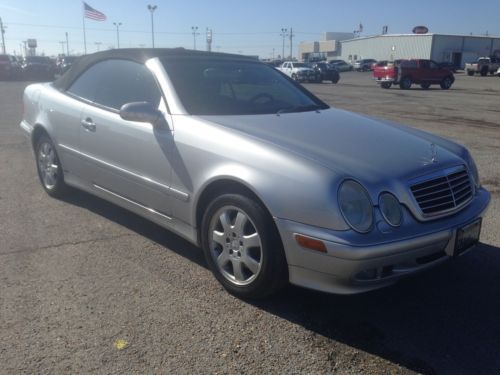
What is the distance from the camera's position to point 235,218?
10.8 feet

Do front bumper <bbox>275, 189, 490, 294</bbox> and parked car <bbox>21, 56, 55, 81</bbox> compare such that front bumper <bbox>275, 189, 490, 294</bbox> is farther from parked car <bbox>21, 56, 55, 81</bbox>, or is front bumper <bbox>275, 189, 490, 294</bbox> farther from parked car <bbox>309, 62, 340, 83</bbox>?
parked car <bbox>309, 62, 340, 83</bbox>

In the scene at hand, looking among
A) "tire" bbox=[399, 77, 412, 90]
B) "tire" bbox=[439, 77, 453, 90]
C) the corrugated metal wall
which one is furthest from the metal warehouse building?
"tire" bbox=[399, 77, 412, 90]

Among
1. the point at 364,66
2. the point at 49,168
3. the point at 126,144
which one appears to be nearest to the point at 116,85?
the point at 126,144

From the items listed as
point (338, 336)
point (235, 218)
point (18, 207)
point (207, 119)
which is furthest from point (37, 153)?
point (338, 336)

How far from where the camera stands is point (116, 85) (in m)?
4.46

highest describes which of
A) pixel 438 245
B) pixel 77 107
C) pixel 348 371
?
pixel 77 107

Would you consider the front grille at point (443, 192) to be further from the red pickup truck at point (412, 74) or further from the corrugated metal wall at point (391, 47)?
the corrugated metal wall at point (391, 47)

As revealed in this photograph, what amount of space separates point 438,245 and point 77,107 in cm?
332

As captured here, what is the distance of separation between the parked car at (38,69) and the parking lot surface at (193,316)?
32.0 metres

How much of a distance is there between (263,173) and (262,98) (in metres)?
1.47

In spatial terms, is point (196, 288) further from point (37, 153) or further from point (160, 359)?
point (37, 153)

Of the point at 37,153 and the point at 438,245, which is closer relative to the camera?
the point at 438,245

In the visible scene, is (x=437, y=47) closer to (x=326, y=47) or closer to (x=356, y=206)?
(x=326, y=47)

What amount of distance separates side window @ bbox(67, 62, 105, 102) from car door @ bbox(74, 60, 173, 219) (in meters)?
0.05
